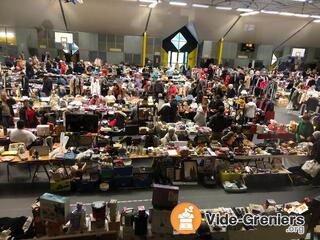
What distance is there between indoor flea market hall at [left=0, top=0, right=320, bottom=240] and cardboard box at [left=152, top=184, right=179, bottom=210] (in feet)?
0.05

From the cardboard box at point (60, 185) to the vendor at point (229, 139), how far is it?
3.79 m

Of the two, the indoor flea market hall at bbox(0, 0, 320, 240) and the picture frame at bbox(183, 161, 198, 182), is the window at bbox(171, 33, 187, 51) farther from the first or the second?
the picture frame at bbox(183, 161, 198, 182)

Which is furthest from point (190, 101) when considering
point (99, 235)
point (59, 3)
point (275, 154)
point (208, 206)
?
point (59, 3)

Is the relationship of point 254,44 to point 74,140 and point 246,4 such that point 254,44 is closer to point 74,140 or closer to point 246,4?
point 246,4

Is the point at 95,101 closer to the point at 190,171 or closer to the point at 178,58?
the point at 190,171

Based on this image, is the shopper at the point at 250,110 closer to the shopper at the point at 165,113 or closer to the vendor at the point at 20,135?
the shopper at the point at 165,113

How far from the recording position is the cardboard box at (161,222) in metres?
4.26

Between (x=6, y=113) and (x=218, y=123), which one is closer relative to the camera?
(x=218, y=123)

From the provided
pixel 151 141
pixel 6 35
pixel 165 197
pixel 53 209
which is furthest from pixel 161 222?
pixel 6 35

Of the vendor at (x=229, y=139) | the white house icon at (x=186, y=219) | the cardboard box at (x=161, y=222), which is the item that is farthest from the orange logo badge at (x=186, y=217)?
the vendor at (x=229, y=139)

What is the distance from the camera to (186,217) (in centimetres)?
356

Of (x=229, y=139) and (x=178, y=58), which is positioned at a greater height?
(x=178, y=58)

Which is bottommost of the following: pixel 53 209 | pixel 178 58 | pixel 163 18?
pixel 53 209

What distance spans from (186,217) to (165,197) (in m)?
0.76
